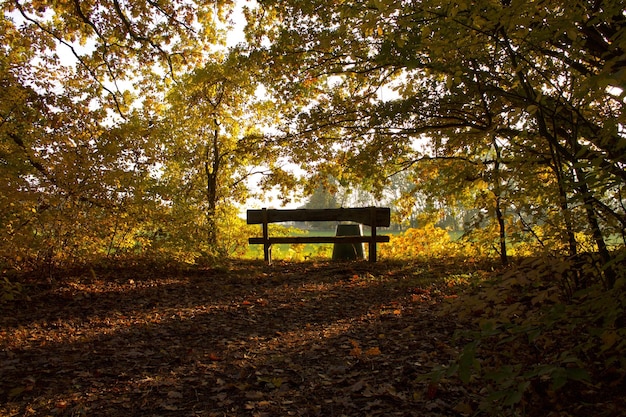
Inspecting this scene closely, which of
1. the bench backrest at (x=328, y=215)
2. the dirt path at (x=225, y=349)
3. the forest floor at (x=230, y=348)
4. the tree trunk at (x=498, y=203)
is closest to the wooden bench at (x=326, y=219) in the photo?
the bench backrest at (x=328, y=215)

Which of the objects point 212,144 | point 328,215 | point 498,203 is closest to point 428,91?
point 498,203

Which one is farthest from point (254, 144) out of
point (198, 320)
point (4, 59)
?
point (4, 59)

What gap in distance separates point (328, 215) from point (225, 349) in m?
5.62

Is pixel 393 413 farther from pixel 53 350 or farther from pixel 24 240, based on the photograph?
pixel 24 240

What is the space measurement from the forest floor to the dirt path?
2 centimetres

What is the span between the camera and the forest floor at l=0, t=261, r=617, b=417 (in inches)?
129

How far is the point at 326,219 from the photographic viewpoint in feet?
32.6

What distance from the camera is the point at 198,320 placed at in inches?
222

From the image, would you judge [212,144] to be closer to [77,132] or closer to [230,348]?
[77,132]

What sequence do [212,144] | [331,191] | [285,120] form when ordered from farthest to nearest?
[212,144] < [331,191] < [285,120]

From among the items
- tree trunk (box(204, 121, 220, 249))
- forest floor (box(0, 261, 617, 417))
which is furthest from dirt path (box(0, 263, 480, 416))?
tree trunk (box(204, 121, 220, 249))

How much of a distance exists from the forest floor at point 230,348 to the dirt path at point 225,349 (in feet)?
0.05

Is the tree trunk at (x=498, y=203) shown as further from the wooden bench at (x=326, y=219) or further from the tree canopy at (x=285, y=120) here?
the wooden bench at (x=326, y=219)

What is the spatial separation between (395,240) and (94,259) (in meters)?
8.75
